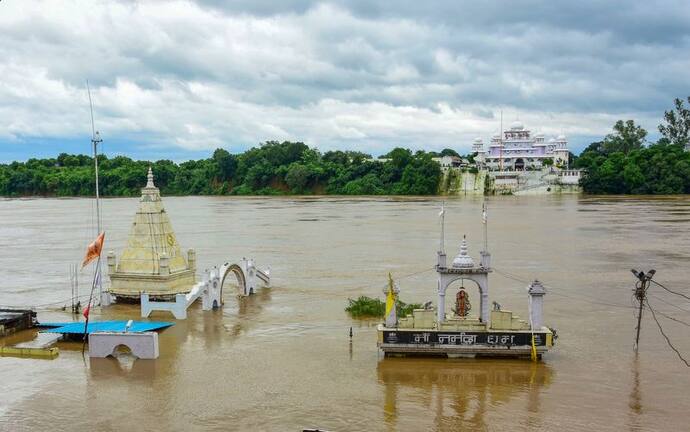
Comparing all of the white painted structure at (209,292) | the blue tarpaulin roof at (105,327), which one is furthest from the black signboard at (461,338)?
the white painted structure at (209,292)

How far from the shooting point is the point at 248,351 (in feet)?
69.6

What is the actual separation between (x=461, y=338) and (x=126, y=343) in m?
9.37

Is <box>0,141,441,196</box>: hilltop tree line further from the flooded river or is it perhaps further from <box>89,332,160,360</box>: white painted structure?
<box>89,332,160,360</box>: white painted structure

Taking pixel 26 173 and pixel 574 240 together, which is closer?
pixel 574 240

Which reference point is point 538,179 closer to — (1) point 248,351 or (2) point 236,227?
(2) point 236,227

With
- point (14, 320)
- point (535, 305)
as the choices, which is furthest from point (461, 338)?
point (14, 320)

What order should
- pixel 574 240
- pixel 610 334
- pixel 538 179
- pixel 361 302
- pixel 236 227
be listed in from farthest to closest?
1. pixel 538 179
2. pixel 236 227
3. pixel 574 240
4. pixel 361 302
5. pixel 610 334

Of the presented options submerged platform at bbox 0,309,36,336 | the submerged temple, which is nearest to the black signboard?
the submerged temple

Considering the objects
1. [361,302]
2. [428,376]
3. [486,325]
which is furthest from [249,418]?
[361,302]

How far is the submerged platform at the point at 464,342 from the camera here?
1895 centimetres

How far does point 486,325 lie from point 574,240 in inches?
1255

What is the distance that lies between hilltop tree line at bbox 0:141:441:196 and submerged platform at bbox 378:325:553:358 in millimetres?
95246

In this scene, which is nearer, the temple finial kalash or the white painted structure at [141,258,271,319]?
the temple finial kalash

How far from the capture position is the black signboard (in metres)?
18.9
